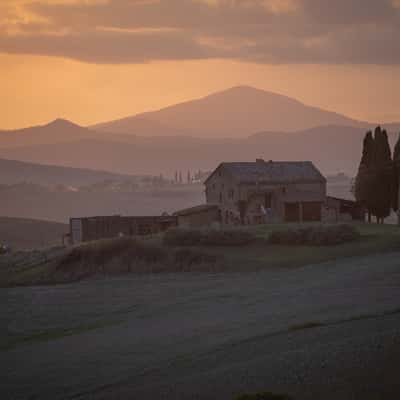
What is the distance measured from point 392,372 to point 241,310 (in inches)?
614

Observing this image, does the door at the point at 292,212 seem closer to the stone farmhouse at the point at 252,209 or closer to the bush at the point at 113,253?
the stone farmhouse at the point at 252,209

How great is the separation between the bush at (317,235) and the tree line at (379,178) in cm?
1207

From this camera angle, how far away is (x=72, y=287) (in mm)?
48031

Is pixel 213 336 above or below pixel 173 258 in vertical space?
below

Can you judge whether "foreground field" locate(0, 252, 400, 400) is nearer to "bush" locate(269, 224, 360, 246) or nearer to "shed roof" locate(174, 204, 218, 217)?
"bush" locate(269, 224, 360, 246)

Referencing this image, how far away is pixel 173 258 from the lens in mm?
52312

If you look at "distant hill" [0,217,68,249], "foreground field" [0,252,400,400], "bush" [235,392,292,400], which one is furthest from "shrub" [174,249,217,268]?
"distant hill" [0,217,68,249]

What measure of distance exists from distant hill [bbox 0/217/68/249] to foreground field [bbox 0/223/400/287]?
40569mm

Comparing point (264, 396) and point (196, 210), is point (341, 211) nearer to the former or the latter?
point (196, 210)

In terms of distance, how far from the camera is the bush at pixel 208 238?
5503cm

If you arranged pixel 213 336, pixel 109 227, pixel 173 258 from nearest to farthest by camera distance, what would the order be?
pixel 213 336, pixel 173 258, pixel 109 227

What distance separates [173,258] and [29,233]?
53.7 meters

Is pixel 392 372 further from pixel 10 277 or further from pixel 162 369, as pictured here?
pixel 10 277

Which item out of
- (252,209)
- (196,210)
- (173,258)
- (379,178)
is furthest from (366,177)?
(173,258)
